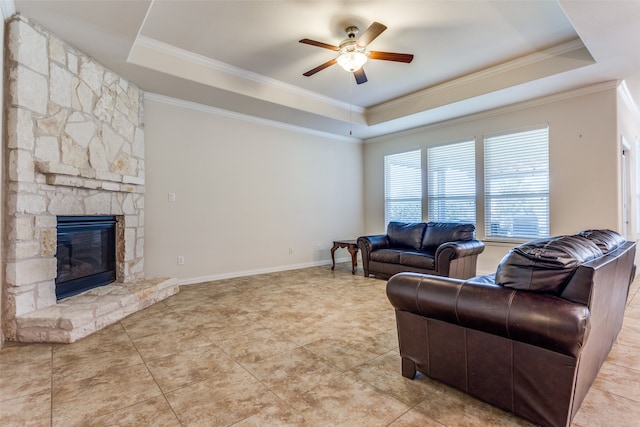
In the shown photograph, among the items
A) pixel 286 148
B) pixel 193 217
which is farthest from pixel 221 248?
pixel 286 148

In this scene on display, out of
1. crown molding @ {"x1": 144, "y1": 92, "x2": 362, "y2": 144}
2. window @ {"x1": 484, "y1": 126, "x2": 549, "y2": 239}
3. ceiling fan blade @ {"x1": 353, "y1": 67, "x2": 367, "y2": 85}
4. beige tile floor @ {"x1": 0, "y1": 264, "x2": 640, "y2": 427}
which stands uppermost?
crown molding @ {"x1": 144, "y1": 92, "x2": 362, "y2": 144}

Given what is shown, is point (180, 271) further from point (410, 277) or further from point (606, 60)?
point (606, 60)

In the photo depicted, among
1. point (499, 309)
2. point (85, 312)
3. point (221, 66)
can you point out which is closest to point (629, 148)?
point (499, 309)

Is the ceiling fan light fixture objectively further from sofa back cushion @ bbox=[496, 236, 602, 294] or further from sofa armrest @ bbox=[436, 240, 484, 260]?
sofa armrest @ bbox=[436, 240, 484, 260]

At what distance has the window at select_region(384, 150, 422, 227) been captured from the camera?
6156mm

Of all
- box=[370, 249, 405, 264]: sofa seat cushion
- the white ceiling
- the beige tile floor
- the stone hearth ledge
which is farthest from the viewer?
box=[370, 249, 405, 264]: sofa seat cushion

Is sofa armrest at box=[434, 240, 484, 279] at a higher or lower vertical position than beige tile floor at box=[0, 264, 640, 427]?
higher

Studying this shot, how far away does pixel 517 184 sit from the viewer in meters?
4.80

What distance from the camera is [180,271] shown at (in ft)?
15.0

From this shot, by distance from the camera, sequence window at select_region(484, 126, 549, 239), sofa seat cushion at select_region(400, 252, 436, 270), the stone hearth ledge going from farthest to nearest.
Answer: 1. window at select_region(484, 126, 549, 239)
2. sofa seat cushion at select_region(400, 252, 436, 270)
3. the stone hearth ledge

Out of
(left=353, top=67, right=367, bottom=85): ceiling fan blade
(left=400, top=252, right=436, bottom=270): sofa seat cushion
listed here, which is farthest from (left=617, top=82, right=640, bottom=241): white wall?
(left=353, top=67, right=367, bottom=85): ceiling fan blade

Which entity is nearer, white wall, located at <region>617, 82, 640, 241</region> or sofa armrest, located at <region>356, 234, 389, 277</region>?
white wall, located at <region>617, 82, 640, 241</region>

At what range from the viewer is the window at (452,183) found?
17.6 feet

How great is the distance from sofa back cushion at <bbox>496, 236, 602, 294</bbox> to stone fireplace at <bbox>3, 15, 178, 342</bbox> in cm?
326
